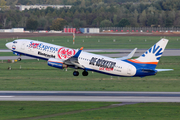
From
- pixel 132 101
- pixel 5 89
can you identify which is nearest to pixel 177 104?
pixel 132 101

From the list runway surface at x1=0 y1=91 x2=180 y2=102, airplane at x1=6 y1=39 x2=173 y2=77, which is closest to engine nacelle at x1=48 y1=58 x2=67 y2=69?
airplane at x1=6 y1=39 x2=173 y2=77

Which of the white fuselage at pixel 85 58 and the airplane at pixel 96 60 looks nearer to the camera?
the airplane at pixel 96 60

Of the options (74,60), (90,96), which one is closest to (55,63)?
(74,60)

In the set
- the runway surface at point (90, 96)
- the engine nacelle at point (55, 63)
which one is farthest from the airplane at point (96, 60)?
the runway surface at point (90, 96)

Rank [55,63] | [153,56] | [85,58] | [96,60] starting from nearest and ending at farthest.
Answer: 1. [153,56]
2. [96,60]
3. [55,63]
4. [85,58]

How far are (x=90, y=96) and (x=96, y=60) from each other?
1168 cm

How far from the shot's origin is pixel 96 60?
60562 millimetres

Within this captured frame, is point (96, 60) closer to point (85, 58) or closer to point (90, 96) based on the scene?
point (85, 58)

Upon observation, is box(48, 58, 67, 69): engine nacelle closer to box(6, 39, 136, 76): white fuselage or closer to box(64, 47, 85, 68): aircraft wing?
box(64, 47, 85, 68): aircraft wing

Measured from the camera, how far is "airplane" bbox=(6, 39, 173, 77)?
55.4 metres

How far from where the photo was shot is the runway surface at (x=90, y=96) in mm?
47906

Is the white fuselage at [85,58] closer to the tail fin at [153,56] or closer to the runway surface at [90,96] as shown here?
the tail fin at [153,56]

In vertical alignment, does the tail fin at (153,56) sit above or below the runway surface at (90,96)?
above

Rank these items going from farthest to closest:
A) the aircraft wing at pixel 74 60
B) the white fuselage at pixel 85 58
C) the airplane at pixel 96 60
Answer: the aircraft wing at pixel 74 60 → the white fuselage at pixel 85 58 → the airplane at pixel 96 60
